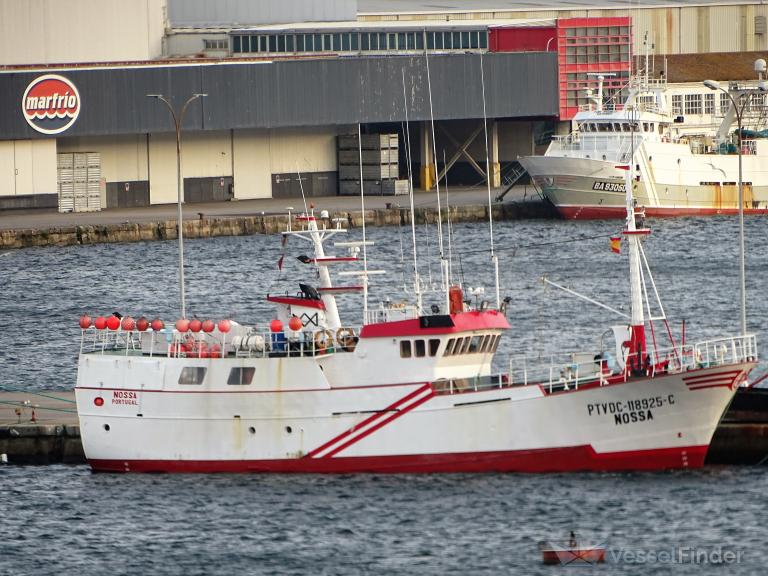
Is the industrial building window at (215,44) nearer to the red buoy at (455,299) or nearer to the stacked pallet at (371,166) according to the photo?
the stacked pallet at (371,166)

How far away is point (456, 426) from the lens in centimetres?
4872

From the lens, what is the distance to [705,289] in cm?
8288

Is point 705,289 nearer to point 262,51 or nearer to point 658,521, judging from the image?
point 658,521

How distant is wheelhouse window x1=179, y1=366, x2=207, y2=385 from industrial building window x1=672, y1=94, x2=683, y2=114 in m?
86.0

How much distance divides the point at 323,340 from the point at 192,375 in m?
3.36

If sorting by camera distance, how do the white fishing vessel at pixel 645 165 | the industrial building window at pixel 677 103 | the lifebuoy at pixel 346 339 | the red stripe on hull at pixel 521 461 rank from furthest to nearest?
1. the industrial building window at pixel 677 103
2. the white fishing vessel at pixel 645 165
3. the lifebuoy at pixel 346 339
4. the red stripe on hull at pixel 521 461

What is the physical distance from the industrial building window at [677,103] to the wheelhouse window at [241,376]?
86.1 meters

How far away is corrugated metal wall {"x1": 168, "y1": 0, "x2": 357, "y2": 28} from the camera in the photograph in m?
135

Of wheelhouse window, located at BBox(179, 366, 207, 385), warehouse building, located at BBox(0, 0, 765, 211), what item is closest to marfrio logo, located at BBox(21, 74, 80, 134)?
warehouse building, located at BBox(0, 0, 765, 211)

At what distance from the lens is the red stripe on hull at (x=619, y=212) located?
375 feet

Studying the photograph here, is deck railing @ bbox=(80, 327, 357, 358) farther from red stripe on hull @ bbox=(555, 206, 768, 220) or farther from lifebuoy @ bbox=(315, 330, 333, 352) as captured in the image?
red stripe on hull @ bbox=(555, 206, 768, 220)

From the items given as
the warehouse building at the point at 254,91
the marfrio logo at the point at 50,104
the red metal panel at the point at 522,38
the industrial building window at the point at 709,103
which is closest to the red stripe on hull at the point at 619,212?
the warehouse building at the point at 254,91

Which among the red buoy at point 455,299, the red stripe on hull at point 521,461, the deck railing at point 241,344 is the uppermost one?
the red buoy at point 455,299

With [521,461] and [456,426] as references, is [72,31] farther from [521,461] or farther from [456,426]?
[521,461]
